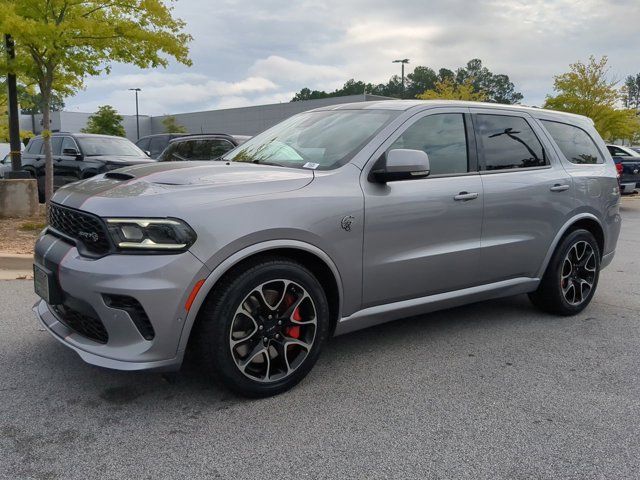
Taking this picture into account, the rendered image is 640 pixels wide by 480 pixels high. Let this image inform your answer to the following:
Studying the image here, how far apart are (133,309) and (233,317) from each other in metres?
0.51

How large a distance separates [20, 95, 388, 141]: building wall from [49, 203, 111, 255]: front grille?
4712cm

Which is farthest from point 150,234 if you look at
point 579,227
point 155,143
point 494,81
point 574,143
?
point 494,81

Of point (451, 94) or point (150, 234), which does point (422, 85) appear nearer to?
point (451, 94)

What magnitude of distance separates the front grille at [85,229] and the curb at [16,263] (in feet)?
11.7

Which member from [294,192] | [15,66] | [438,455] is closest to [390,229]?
[294,192]

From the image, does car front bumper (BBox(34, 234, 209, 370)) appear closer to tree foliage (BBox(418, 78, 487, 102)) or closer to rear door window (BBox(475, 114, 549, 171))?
rear door window (BBox(475, 114, 549, 171))

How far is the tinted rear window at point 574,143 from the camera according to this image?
15.9 ft

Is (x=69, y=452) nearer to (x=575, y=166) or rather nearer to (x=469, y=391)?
(x=469, y=391)

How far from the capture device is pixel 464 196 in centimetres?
391

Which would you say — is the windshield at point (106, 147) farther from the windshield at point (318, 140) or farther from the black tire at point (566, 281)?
the black tire at point (566, 281)

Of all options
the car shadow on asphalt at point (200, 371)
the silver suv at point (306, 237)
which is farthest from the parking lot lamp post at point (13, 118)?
the silver suv at point (306, 237)

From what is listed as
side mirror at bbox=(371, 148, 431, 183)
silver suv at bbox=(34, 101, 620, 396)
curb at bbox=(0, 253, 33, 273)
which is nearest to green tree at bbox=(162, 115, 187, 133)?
curb at bbox=(0, 253, 33, 273)

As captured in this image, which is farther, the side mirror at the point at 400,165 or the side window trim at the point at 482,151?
the side window trim at the point at 482,151

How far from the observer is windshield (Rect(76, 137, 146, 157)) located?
11.4 metres
